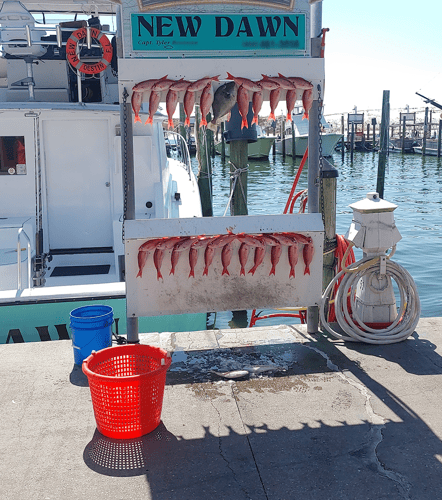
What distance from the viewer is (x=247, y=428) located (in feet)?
12.2

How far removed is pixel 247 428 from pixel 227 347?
4.59 ft

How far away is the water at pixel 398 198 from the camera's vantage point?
1334cm

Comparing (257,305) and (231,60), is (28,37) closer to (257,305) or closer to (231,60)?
(231,60)

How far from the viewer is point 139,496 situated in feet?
9.91

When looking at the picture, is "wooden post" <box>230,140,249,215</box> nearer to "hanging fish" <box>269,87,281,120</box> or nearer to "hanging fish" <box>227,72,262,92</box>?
"hanging fish" <box>269,87,281,120</box>

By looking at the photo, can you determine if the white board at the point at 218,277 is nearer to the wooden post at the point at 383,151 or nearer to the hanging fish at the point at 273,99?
the hanging fish at the point at 273,99

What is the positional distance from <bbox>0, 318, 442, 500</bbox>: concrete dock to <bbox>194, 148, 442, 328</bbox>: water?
220 inches

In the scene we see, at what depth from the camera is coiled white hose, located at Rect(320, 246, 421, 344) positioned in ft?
16.5

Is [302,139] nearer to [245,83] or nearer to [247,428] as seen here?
[245,83]

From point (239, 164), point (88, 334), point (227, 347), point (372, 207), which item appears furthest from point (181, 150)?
point (88, 334)

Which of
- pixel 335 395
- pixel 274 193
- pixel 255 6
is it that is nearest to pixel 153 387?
pixel 335 395

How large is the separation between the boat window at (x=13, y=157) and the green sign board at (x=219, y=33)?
4823 millimetres

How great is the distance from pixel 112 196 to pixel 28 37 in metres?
2.64

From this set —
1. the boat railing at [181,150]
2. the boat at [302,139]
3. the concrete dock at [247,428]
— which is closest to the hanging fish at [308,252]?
the concrete dock at [247,428]
